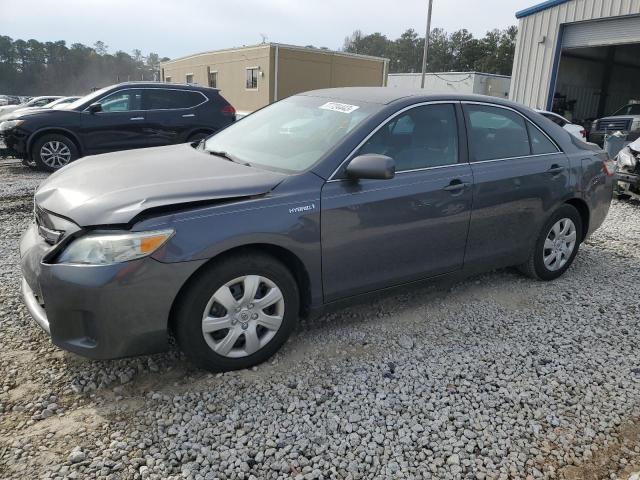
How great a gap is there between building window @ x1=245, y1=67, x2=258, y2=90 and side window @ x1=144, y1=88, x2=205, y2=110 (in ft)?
61.7

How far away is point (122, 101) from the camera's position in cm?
941

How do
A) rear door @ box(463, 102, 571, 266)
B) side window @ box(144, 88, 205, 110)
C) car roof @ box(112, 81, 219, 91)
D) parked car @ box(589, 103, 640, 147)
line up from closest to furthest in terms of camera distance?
1. rear door @ box(463, 102, 571, 266)
2. car roof @ box(112, 81, 219, 91)
3. side window @ box(144, 88, 205, 110)
4. parked car @ box(589, 103, 640, 147)

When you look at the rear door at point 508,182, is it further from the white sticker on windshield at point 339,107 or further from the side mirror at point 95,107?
the side mirror at point 95,107

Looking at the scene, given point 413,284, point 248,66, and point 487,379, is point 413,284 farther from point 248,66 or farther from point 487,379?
point 248,66

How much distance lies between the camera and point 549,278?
4637 mm

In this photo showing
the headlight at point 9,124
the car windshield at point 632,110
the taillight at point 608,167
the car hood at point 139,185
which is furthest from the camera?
the car windshield at point 632,110

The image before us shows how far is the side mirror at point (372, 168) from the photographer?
3.06m

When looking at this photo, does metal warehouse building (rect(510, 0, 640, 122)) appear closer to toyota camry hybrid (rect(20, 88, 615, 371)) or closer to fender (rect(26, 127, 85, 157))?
toyota camry hybrid (rect(20, 88, 615, 371))

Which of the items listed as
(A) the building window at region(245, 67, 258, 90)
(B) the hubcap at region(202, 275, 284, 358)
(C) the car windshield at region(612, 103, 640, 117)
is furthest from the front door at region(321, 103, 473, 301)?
(A) the building window at region(245, 67, 258, 90)

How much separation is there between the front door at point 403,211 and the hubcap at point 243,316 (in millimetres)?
399

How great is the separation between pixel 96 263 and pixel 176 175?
76 cm

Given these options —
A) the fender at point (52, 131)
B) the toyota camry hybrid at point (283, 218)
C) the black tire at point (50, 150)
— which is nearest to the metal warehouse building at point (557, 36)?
the toyota camry hybrid at point (283, 218)

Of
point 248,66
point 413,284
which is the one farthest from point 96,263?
point 248,66

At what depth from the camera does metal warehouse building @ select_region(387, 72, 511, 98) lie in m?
29.6
